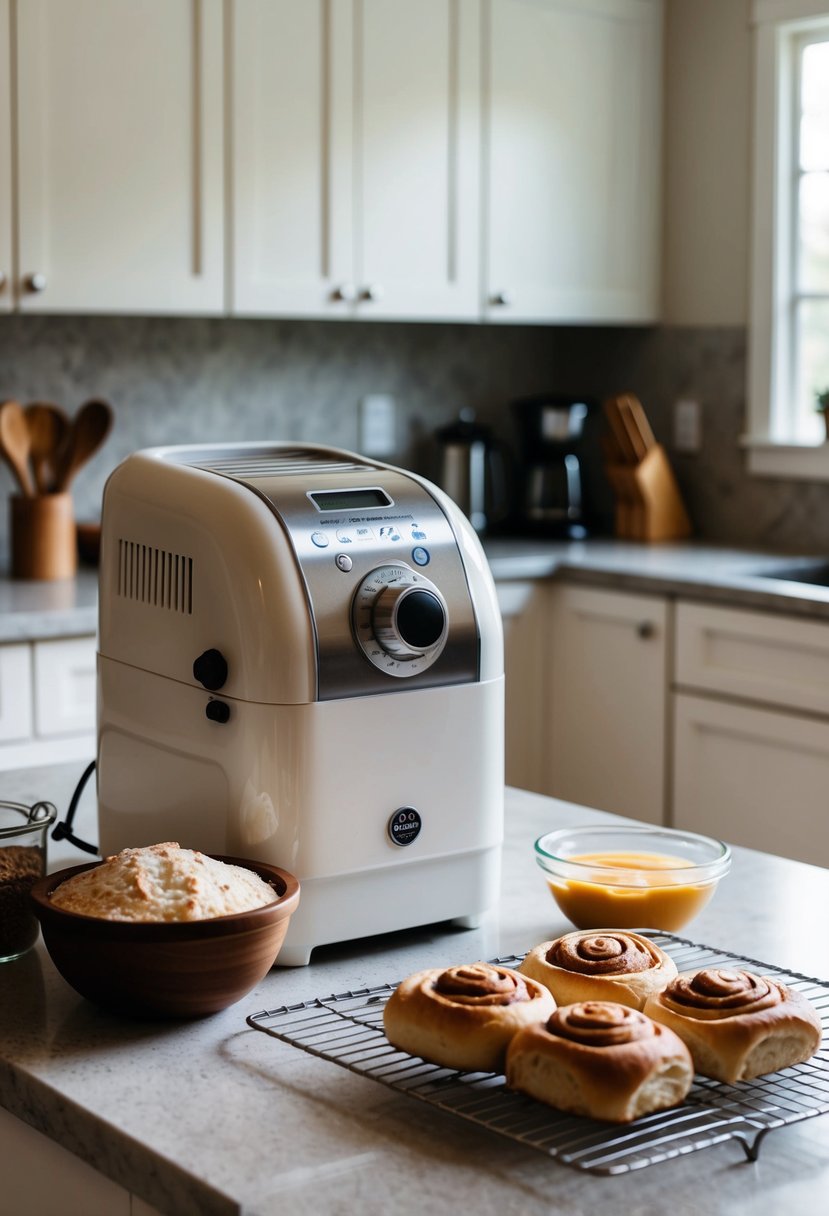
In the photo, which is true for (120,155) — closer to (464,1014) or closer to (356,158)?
(356,158)

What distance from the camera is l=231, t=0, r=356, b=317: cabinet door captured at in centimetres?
291

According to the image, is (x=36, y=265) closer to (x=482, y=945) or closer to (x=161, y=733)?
(x=161, y=733)

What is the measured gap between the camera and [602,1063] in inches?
33.3

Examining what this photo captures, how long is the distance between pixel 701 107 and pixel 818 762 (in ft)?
5.43

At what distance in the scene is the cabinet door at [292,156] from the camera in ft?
9.54

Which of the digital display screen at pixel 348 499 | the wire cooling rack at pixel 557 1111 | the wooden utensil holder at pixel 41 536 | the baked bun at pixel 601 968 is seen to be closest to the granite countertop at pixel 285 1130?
the wire cooling rack at pixel 557 1111

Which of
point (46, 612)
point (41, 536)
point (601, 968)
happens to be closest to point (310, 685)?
point (601, 968)

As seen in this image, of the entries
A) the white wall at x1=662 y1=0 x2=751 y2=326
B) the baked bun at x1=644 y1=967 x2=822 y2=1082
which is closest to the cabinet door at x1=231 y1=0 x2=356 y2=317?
the white wall at x1=662 y1=0 x2=751 y2=326

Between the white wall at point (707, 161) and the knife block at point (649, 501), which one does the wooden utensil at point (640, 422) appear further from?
the white wall at point (707, 161)

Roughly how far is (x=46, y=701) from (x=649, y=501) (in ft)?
5.16

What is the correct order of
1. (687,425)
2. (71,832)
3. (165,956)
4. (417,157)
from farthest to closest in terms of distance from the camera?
(687,425) < (417,157) < (71,832) < (165,956)

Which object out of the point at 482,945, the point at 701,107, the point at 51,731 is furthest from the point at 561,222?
the point at 482,945

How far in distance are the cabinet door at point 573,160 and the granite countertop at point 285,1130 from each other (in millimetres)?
2451

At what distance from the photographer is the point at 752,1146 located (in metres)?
0.85
